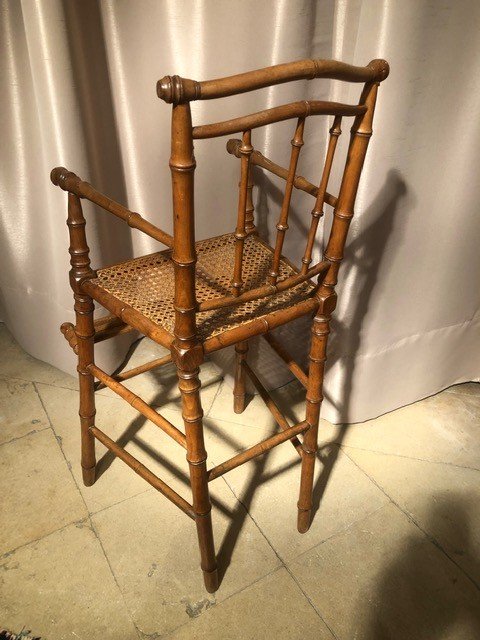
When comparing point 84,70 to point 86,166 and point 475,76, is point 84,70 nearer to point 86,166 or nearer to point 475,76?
point 86,166

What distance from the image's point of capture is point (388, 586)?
1087 mm

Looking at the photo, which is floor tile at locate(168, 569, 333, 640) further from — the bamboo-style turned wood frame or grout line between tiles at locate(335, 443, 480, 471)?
grout line between tiles at locate(335, 443, 480, 471)

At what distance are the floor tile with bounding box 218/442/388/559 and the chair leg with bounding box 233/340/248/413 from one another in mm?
176

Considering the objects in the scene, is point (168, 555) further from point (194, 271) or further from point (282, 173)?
point (282, 173)

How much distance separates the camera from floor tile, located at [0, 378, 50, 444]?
4.57ft

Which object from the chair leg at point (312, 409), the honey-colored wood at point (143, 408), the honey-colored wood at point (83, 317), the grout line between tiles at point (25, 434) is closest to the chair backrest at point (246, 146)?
the chair leg at point (312, 409)

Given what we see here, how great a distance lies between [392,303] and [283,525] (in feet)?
2.03

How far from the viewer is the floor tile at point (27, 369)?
61.8 inches

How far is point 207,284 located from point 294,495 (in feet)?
2.01

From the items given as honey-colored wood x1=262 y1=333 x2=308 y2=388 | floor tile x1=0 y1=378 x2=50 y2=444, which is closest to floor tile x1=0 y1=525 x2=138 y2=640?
floor tile x1=0 y1=378 x2=50 y2=444

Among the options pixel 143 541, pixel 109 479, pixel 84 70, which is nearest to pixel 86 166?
pixel 84 70

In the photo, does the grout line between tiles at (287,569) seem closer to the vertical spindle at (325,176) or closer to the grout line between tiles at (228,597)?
the grout line between tiles at (228,597)

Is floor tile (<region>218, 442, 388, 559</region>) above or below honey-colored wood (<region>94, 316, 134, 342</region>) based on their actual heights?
below

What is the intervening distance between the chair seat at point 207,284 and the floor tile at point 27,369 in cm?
69
